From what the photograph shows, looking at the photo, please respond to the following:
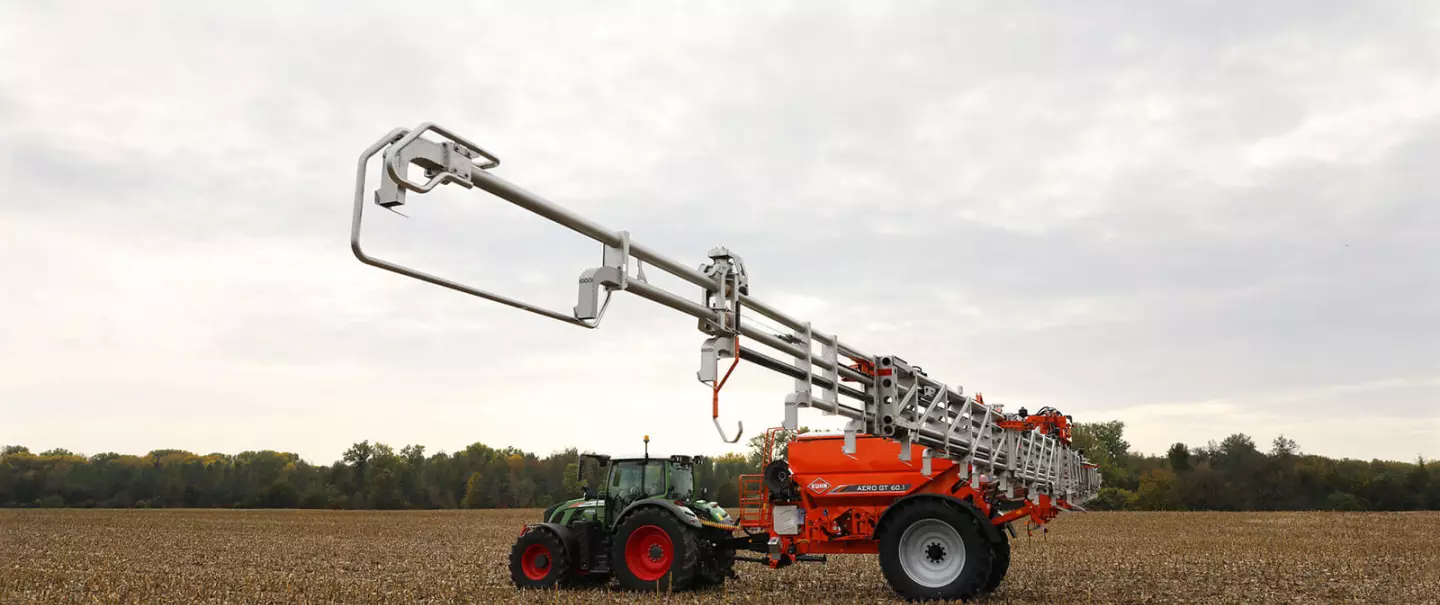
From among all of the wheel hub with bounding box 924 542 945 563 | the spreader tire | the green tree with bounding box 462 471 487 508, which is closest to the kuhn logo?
the wheel hub with bounding box 924 542 945 563

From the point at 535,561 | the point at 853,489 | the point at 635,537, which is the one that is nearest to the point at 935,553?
the point at 853,489

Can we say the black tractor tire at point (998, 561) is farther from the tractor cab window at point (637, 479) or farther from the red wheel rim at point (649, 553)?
the tractor cab window at point (637, 479)

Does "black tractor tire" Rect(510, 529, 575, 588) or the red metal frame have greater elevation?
the red metal frame

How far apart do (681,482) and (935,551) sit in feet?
14.9

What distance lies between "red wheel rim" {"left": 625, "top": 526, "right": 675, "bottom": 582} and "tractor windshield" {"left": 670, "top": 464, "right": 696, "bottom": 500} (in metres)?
1.12

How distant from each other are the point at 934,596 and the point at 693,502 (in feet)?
15.0

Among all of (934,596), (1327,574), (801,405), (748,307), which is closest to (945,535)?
(934,596)

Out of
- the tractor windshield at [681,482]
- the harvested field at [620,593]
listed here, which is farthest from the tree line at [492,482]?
the tractor windshield at [681,482]

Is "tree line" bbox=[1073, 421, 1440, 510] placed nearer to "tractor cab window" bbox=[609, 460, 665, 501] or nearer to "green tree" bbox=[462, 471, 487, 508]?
"green tree" bbox=[462, 471, 487, 508]

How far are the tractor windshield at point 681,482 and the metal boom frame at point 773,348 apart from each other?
3.87 m

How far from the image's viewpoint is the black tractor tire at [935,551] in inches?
492

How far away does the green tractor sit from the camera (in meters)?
14.3

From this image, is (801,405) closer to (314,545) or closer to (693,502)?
(693,502)

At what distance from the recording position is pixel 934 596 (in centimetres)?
1270
